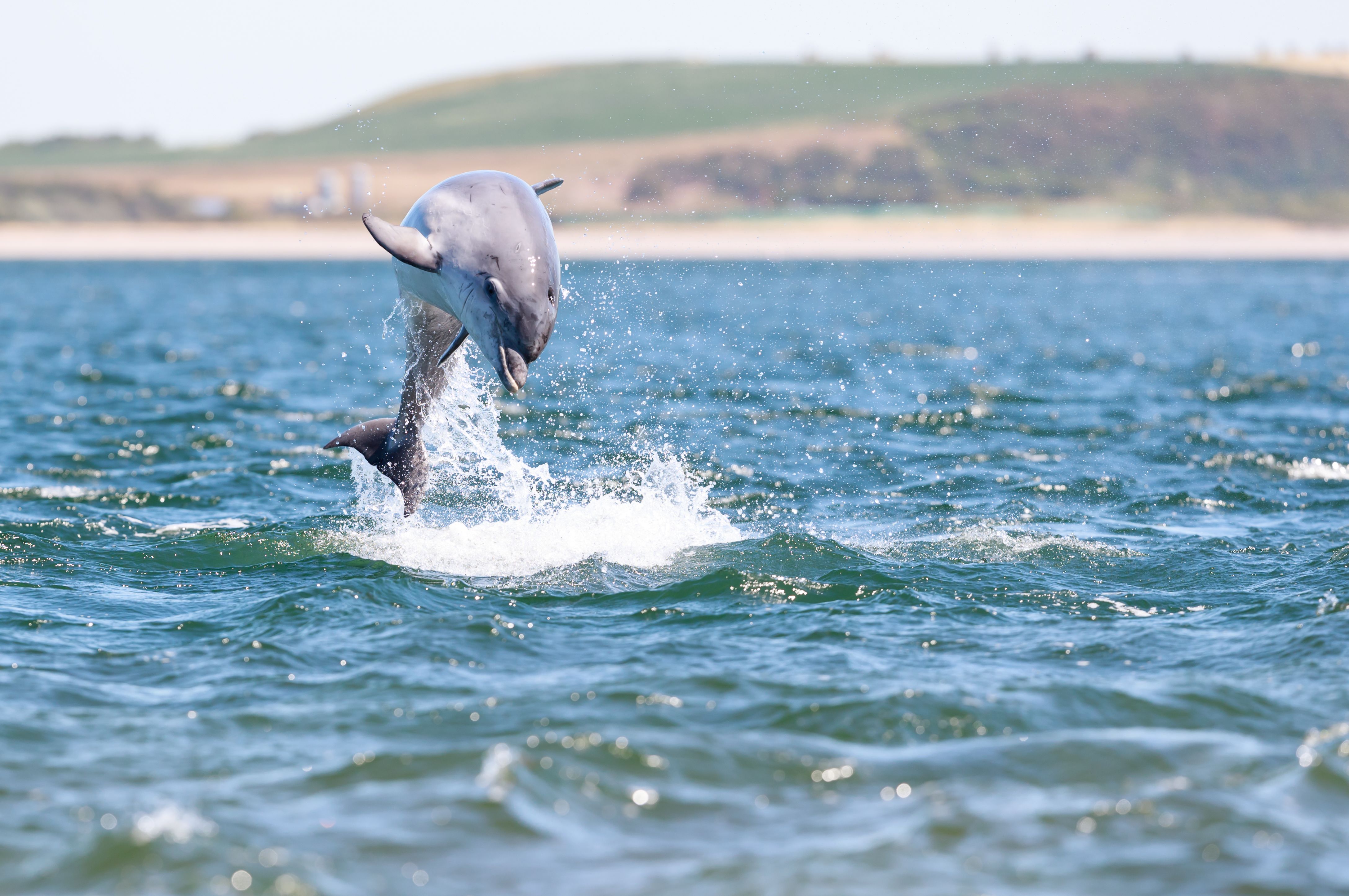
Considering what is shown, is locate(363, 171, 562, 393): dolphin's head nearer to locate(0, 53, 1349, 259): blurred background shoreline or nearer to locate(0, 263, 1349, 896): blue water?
locate(0, 263, 1349, 896): blue water

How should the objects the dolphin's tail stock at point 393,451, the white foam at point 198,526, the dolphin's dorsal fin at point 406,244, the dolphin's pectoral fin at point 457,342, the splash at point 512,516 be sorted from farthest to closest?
the white foam at point 198,526
the dolphin's tail stock at point 393,451
the splash at point 512,516
the dolphin's pectoral fin at point 457,342
the dolphin's dorsal fin at point 406,244

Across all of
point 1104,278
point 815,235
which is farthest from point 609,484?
point 815,235

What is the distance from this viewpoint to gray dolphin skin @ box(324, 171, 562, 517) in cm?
1158

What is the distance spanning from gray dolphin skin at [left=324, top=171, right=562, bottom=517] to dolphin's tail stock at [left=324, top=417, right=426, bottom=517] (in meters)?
1.42

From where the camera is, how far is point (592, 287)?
88.9 m

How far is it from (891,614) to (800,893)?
5013 millimetres

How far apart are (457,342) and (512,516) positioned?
3228 millimetres

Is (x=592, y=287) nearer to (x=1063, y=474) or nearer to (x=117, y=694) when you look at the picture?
(x=1063, y=474)

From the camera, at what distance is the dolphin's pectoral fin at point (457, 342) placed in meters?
12.4

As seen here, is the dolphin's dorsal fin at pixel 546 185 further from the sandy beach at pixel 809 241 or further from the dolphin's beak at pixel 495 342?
the sandy beach at pixel 809 241

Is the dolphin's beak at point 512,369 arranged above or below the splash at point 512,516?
above

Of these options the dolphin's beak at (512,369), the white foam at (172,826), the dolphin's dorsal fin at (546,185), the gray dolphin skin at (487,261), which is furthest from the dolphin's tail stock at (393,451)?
the white foam at (172,826)

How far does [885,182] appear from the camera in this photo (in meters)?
161

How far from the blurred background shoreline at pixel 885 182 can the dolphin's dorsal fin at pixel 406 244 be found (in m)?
119
